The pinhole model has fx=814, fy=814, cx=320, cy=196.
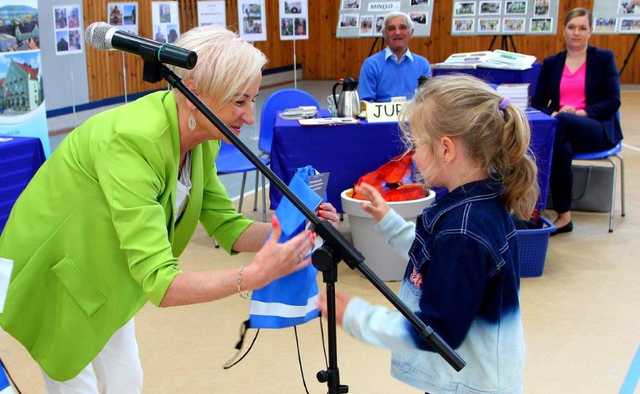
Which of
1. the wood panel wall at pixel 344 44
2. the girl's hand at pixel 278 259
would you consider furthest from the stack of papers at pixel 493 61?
the wood panel wall at pixel 344 44

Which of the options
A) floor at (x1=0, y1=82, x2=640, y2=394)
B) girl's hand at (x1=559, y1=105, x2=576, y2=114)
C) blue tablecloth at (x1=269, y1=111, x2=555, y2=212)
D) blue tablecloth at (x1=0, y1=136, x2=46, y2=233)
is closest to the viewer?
floor at (x1=0, y1=82, x2=640, y2=394)

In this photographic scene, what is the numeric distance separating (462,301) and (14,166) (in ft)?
9.81

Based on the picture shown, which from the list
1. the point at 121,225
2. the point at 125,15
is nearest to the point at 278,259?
the point at 121,225

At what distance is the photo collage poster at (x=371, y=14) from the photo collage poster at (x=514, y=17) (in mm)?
682

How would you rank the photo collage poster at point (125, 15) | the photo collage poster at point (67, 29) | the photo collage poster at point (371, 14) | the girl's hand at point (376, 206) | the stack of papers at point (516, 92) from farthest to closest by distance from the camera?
the photo collage poster at point (371, 14) → the photo collage poster at point (125, 15) → the photo collage poster at point (67, 29) → the stack of papers at point (516, 92) → the girl's hand at point (376, 206)

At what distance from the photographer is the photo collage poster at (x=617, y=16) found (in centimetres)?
978

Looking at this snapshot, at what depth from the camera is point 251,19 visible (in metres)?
7.48

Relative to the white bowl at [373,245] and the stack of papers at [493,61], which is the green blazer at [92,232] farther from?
the stack of papers at [493,61]

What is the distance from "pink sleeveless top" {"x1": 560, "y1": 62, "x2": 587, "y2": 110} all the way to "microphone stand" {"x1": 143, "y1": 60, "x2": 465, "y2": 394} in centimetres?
415

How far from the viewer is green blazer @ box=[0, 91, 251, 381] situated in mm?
1558

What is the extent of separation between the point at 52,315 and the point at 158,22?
16.5ft

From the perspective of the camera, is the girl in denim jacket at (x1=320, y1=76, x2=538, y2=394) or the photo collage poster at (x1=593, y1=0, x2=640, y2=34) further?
the photo collage poster at (x1=593, y1=0, x2=640, y2=34)

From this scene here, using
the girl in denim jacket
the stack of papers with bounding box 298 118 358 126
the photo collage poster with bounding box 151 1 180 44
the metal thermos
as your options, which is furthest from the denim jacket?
the photo collage poster with bounding box 151 1 180 44

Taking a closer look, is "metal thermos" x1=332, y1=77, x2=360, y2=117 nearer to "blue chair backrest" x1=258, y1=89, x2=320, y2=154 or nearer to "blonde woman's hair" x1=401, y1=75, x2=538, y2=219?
"blue chair backrest" x1=258, y1=89, x2=320, y2=154
